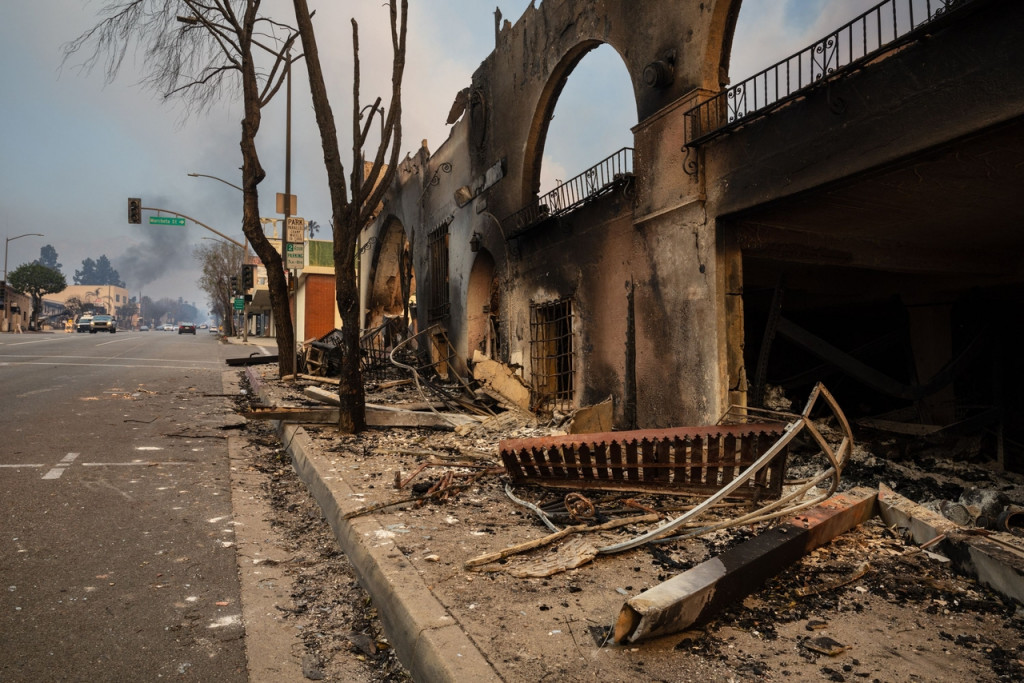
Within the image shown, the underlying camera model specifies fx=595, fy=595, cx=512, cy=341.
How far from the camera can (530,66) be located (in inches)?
400

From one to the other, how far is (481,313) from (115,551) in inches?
382

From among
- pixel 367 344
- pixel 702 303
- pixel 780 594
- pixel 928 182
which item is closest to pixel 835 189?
pixel 928 182

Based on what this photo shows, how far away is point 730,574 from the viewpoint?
9.18 feet

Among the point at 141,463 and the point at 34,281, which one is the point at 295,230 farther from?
the point at 34,281

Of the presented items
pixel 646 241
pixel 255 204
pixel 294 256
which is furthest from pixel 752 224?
pixel 294 256

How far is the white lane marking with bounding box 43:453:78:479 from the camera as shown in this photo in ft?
16.5

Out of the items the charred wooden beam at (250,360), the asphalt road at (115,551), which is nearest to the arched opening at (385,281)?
the charred wooden beam at (250,360)

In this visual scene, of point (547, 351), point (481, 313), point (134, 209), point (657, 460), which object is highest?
point (134, 209)

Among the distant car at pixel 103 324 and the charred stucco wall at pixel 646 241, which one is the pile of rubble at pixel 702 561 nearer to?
the charred stucco wall at pixel 646 241

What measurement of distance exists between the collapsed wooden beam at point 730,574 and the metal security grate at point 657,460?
1.57 ft

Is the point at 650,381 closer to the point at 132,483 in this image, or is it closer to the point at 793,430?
the point at 793,430

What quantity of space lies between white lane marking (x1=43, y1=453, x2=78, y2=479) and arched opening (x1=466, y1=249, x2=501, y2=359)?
785cm

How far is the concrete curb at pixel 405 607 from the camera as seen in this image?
7.39 ft

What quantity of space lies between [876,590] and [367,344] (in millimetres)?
15432
